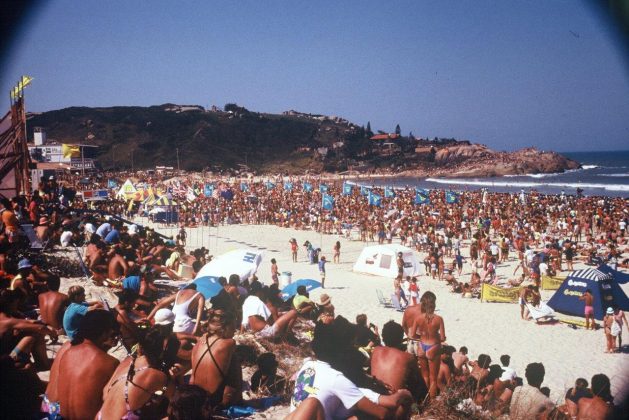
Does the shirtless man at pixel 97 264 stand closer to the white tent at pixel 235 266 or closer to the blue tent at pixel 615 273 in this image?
the white tent at pixel 235 266

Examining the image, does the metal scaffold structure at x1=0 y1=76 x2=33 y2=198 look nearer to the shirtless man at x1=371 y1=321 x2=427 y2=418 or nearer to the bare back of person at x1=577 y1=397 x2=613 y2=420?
the shirtless man at x1=371 y1=321 x2=427 y2=418

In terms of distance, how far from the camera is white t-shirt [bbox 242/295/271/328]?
270 inches

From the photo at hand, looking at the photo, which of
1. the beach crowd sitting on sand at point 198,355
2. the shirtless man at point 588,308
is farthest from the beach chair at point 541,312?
the shirtless man at point 588,308

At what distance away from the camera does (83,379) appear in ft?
10.3

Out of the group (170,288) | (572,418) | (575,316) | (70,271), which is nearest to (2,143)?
(70,271)

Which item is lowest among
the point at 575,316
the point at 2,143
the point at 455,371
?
the point at 575,316

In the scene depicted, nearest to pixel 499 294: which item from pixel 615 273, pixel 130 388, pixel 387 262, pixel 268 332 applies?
pixel 615 273

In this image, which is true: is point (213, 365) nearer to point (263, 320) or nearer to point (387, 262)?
point (263, 320)

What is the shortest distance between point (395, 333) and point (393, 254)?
12.0m

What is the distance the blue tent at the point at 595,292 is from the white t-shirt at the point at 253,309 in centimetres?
804

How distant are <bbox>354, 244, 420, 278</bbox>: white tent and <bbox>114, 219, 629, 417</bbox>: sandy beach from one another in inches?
15.1

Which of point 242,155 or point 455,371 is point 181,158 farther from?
point 455,371

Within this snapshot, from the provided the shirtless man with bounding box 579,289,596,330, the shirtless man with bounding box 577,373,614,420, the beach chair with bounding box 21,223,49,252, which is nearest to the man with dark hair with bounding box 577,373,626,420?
the shirtless man with bounding box 577,373,614,420

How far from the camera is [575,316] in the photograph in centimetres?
1094
